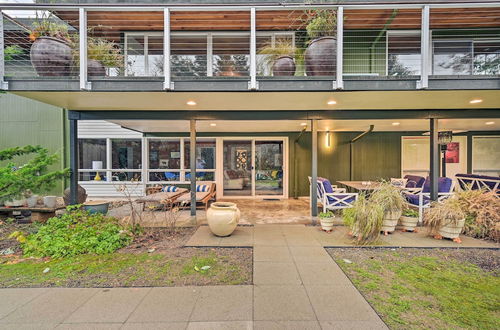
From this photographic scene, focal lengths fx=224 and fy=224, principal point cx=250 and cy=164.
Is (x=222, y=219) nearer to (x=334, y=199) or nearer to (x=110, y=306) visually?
(x=110, y=306)

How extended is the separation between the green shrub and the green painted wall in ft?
18.9

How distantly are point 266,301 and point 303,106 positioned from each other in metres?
3.99

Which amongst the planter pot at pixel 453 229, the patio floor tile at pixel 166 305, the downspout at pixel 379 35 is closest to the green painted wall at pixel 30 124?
the patio floor tile at pixel 166 305

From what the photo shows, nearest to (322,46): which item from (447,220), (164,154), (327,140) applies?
(447,220)

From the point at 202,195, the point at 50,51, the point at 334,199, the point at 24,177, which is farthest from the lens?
the point at 202,195

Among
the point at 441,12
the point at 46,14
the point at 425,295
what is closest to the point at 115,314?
the point at 425,295

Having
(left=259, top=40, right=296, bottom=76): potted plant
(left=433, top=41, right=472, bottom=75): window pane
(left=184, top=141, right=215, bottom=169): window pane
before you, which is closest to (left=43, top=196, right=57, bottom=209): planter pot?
(left=184, top=141, right=215, bottom=169): window pane

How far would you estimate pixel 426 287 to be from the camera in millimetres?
2602

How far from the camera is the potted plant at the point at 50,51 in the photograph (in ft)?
13.2

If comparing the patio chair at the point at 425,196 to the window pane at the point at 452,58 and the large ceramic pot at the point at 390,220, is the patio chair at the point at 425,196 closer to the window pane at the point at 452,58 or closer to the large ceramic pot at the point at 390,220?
the large ceramic pot at the point at 390,220

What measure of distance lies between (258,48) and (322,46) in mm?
2367

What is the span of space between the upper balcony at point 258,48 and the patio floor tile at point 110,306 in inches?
126

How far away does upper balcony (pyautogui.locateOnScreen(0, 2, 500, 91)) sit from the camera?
3.97 m

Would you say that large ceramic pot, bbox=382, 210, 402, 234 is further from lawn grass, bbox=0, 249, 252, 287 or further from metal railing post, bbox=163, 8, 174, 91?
metal railing post, bbox=163, 8, 174, 91
